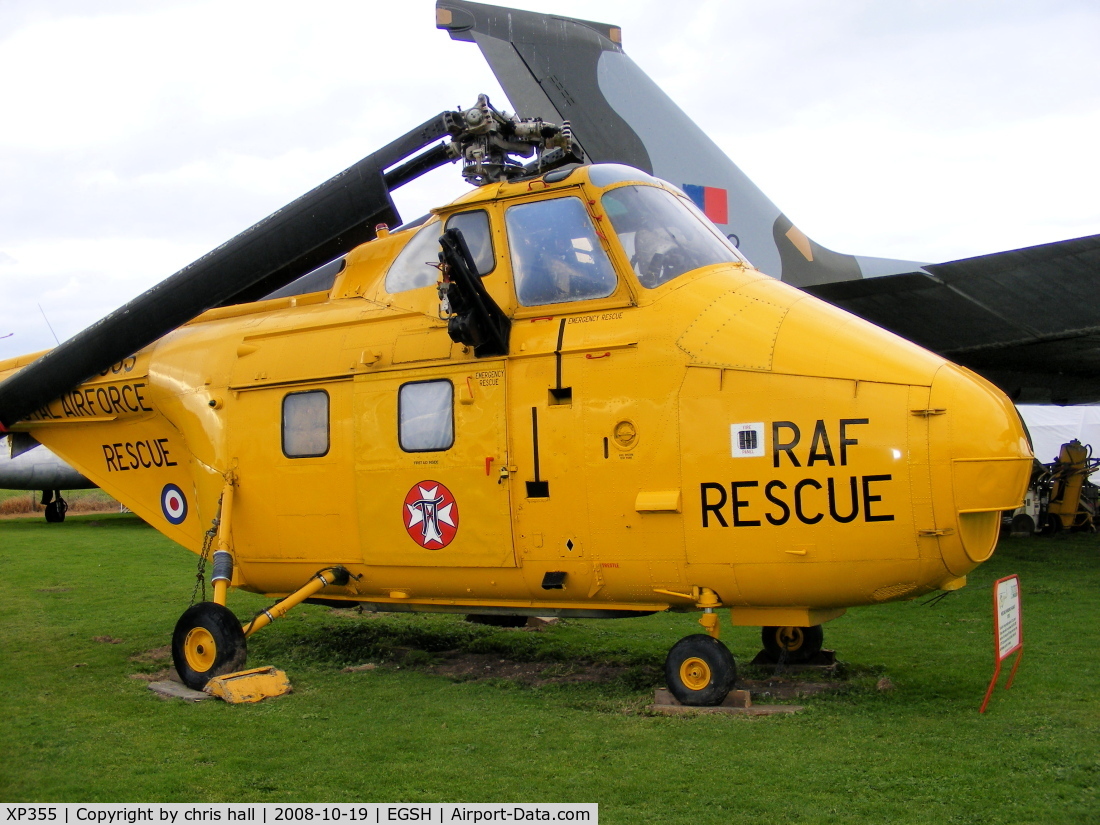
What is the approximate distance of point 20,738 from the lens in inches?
238

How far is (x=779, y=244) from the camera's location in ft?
49.3

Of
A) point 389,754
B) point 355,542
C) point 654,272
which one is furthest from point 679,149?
point 389,754

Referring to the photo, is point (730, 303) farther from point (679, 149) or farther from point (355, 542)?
point (679, 149)

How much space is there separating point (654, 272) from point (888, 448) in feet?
6.71

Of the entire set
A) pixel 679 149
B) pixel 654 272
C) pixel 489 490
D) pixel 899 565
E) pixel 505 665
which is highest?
pixel 679 149

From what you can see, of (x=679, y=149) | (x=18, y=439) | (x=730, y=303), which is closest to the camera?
(x=730, y=303)

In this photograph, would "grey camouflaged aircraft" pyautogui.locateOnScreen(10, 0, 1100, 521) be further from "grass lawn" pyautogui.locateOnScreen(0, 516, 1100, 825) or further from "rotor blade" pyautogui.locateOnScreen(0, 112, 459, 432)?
"grass lawn" pyautogui.locateOnScreen(0, 516, 1100, 825)

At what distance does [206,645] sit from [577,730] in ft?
10.5

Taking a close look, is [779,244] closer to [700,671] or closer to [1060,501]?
[1060,501]

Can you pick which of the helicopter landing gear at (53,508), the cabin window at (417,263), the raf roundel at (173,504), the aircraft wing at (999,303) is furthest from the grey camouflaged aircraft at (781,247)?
the helicopter landing gear at (53,508)

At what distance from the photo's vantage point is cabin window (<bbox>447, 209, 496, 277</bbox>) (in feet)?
23.9

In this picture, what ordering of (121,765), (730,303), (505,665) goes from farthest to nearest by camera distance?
(505,665) → (730,303) → (121,765)

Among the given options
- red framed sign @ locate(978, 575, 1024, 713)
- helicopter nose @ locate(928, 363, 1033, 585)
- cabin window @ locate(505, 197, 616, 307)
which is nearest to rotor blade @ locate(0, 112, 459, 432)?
cabin window @ locate(505, 197, 616, 307)

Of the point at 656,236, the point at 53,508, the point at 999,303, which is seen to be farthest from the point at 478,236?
the point at 53,508
